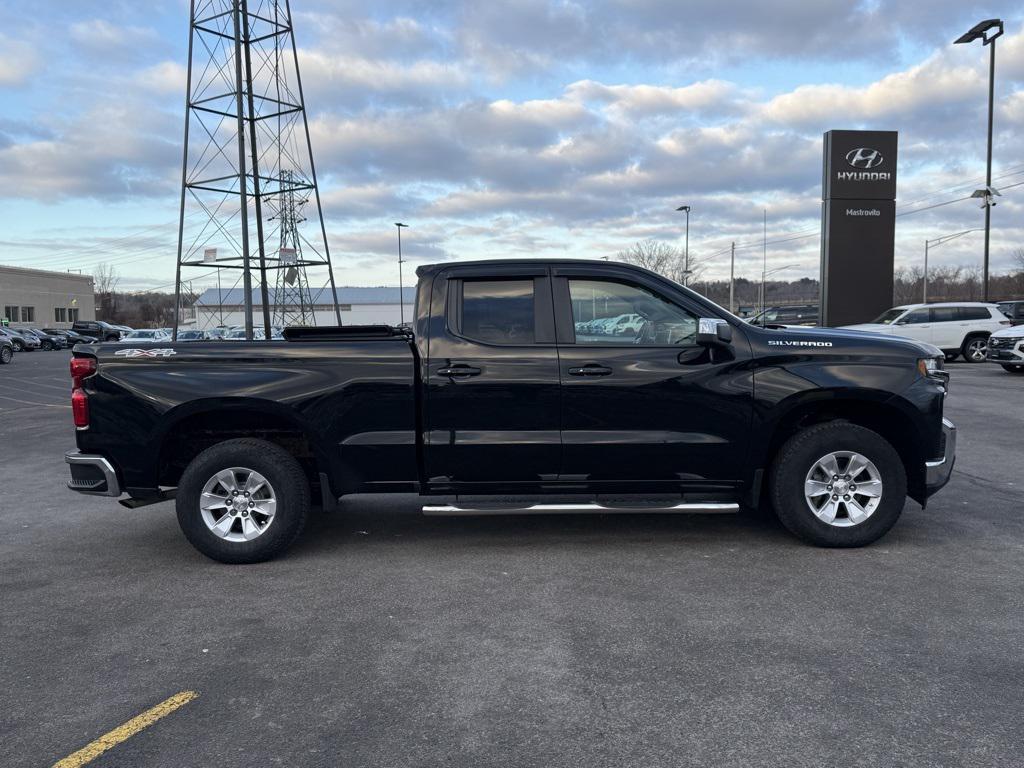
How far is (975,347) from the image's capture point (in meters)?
22.5

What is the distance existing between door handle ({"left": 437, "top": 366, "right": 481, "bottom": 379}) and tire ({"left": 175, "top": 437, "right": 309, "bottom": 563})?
1172mm

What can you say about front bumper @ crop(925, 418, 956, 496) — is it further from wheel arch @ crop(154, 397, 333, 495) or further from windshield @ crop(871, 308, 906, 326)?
windshield @ crop(871, 308, 906, 326)

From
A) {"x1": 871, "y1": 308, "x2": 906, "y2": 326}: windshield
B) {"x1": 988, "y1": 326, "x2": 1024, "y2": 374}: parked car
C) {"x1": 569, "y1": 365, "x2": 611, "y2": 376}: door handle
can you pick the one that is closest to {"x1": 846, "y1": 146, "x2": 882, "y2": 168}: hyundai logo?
{"x1": 871, "y1": 308, "x2": 906, "y2": 326}: windshield

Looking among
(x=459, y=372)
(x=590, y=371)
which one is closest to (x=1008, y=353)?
(x=590, y=371)

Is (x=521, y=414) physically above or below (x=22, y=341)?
below

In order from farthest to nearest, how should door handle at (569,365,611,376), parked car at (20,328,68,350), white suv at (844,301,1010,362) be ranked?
parked car at (20,328,68,350) → white suv at (844,301,1010,362) → door handle at (569,365,611,376)

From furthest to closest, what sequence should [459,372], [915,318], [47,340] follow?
1. [47,340]
2. [915,318]
3. [459,372]

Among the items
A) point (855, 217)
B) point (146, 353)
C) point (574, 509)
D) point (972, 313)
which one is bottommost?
point (574, 509)

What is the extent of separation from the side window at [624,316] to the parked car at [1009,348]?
15.6 m

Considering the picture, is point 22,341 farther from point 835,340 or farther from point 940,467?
point 940,467

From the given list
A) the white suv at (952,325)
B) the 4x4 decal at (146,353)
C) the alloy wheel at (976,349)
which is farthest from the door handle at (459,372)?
the alloy wheel at (976,349)

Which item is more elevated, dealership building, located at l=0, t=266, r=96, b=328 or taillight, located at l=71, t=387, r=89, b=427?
dealership building, located at l=0, t=266, r=96, b=328

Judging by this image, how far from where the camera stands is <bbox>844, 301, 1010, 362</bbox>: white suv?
22.2 metres

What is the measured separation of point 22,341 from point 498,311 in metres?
50.9
